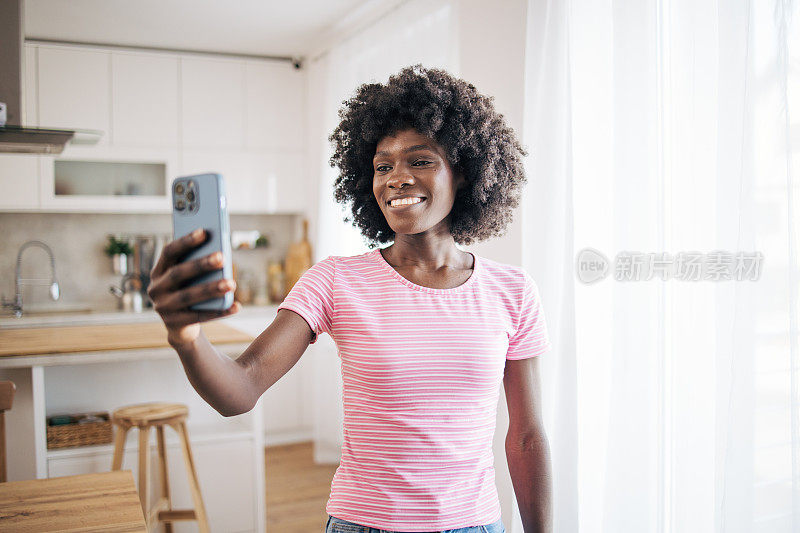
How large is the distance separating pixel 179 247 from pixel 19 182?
427 cm

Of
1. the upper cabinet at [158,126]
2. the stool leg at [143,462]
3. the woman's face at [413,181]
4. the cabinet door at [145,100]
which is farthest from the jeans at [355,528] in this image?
the cabinet door at [145,100]

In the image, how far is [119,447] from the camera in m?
2.73

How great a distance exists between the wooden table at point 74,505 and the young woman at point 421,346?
1.49 feet

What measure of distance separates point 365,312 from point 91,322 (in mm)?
3753

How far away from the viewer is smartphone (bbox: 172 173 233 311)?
812 mm

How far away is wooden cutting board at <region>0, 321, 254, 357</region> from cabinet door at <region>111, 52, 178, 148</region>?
68.4 inches

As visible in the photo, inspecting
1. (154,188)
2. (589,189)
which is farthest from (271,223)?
(589,189)

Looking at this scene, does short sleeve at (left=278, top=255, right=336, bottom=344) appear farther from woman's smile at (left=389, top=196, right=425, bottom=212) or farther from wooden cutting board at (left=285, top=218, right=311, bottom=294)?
wooden cutting board at (left=285, top=218, right=311, bottom=294)

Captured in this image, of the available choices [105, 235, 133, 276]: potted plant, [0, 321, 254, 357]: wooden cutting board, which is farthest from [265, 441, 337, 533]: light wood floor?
[105, 235, 133, 276]: potted plant

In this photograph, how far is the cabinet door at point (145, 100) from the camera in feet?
15.4

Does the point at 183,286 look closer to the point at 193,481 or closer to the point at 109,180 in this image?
the point at 193,481

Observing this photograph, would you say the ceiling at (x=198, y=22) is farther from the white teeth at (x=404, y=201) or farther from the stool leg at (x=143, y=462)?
the white teeth at (x=404, y=201)

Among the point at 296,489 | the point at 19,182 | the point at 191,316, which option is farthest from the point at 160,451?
the point at 19,182

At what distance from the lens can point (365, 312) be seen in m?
1.19
